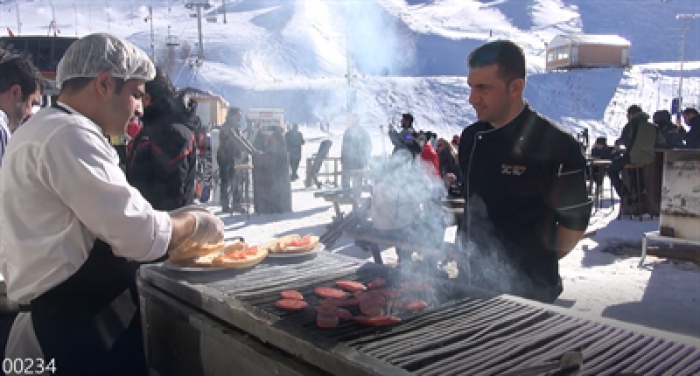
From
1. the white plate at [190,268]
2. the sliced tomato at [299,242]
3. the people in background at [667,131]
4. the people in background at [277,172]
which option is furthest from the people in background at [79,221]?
the people in background at [667,131]

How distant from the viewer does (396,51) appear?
2184 inches

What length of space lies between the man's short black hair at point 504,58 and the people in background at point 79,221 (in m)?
1.66

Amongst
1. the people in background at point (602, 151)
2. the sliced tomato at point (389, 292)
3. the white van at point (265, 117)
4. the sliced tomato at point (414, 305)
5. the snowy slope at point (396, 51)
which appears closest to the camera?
the sliced tomato at point (414, 305)

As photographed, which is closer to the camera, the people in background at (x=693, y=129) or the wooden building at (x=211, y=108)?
the people in background at (x=693, y=129)

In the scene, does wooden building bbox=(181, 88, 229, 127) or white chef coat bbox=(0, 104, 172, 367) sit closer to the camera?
white chef coat bbox=(0, 104, 172, 367)

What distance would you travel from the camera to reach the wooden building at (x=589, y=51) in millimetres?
51906

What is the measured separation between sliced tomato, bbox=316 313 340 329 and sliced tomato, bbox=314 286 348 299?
33cm

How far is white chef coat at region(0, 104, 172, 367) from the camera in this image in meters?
1.67

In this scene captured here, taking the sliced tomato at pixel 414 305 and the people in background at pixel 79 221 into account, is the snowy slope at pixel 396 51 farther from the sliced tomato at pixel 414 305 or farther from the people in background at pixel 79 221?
the people in background at pixel 79 221

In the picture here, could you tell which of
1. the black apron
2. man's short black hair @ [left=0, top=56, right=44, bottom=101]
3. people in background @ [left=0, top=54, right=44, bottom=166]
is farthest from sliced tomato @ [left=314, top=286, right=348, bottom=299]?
man's short black hair @ [left=0, top=56, right=44, bottom=101]

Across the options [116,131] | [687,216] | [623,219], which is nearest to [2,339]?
[116,131]

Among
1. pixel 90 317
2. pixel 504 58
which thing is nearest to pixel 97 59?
pixel 90 317

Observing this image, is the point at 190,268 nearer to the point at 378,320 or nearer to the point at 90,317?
the point at 90,317

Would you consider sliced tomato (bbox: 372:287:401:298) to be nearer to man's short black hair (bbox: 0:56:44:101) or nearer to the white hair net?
the white hair net
